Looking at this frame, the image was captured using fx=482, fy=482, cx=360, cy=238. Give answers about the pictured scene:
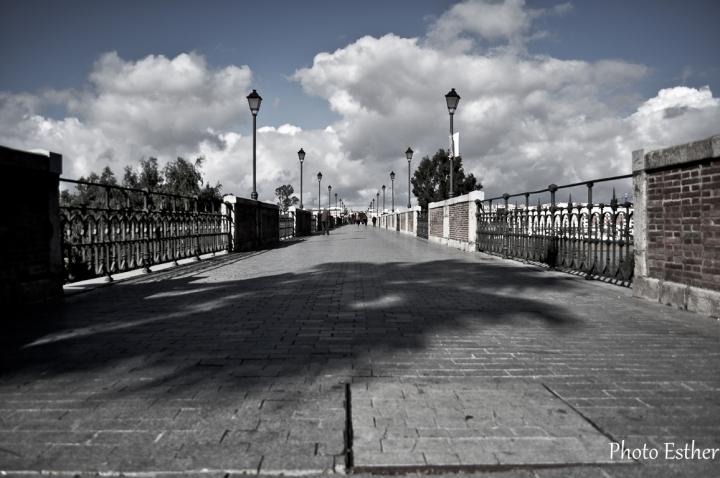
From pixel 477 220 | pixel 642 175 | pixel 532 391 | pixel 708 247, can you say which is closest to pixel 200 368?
pixel 532 391

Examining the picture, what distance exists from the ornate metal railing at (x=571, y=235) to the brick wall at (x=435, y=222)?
803 cm

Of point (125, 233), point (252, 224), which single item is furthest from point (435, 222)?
point (125, 233)

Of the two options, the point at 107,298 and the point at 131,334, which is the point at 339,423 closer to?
the point at 131,334

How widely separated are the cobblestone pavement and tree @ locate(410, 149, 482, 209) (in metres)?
76.9

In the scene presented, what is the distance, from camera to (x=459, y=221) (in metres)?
19.3

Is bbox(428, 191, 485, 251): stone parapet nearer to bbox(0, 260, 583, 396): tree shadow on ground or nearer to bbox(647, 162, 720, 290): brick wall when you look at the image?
bbox(0, 260, 583, 396): tree shadow on ground

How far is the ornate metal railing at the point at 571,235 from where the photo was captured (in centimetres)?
788

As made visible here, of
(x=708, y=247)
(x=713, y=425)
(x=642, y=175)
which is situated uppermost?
(x=642, y=175)

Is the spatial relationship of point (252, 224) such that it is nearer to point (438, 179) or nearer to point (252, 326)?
point (252, 326)

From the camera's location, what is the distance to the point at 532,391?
3.12m

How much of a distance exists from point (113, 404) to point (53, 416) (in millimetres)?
310

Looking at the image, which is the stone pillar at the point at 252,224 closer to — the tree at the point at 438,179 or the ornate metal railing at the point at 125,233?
the ornate metal railing at the point at 125,233

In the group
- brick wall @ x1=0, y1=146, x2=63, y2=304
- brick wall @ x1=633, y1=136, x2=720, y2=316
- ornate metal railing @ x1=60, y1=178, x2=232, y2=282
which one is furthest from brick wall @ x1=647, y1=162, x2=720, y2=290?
brick wall @ x1=0, y1=146, x2=63, y2=304

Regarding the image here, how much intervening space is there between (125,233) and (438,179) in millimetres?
77184
